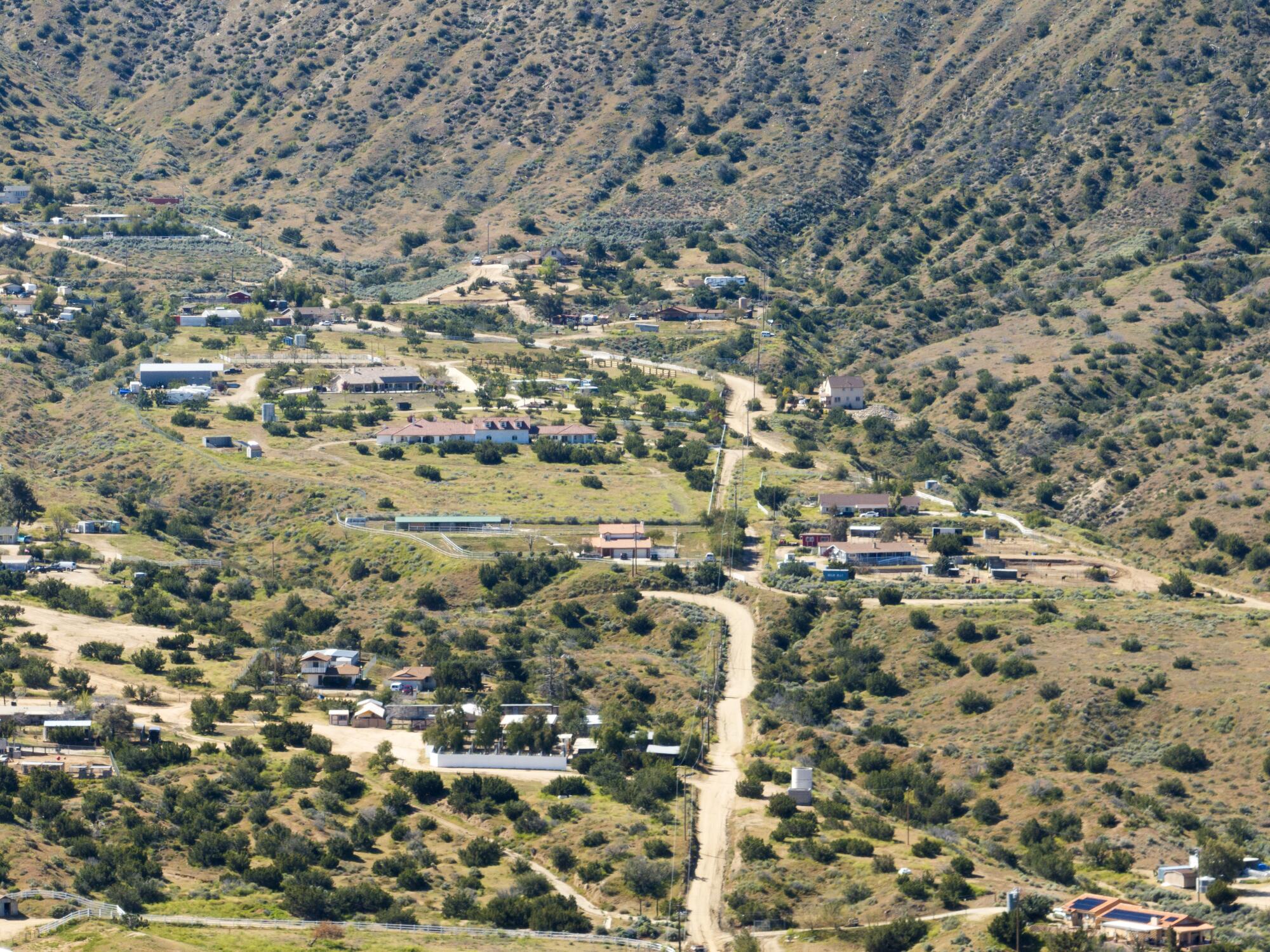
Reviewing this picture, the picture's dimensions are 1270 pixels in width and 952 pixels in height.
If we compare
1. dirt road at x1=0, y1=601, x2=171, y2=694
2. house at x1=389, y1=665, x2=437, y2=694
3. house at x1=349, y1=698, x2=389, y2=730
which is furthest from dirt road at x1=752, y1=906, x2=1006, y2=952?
dirt road at x1=0, y1=601, x2=171, y2=694

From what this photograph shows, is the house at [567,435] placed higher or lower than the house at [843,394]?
lower

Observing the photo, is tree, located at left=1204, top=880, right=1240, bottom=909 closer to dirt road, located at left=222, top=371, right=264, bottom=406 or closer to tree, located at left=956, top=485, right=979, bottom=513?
tree, located at left=956, top=485, right=979, bottom=513

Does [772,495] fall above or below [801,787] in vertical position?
above

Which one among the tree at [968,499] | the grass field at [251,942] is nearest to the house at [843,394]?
the tree at [968,499]

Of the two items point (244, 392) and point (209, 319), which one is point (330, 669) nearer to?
point (244, 392)

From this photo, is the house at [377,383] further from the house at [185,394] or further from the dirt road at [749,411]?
the dirt road at [749,411]

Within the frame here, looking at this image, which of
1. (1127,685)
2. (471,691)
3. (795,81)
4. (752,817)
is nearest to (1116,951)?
(752,817)

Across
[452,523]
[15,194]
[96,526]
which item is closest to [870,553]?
[452,523]
